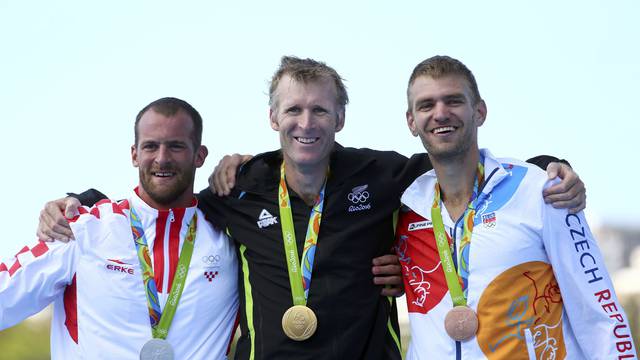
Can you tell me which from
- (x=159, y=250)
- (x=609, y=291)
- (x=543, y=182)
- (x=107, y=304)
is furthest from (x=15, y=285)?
(x=609, y=291)

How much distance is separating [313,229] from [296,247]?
152 millimetres

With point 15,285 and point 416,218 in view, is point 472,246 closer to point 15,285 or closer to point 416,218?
point 416,218

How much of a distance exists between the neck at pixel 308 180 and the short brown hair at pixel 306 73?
46cm

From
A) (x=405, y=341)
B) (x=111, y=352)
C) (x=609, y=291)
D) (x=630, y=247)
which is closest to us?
(x=609, y=291)

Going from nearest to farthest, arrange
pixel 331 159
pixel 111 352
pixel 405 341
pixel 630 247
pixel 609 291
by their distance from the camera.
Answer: pixel 609 291
pixel 111 352
pixel 331 159
pixel 405 341
pixel 630 247

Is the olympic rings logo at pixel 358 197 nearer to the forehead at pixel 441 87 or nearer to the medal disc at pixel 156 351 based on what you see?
the forehead at pixel 441 87

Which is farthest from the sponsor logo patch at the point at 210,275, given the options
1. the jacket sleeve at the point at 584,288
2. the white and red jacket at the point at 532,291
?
the jacket sleeve at the point at 584,288

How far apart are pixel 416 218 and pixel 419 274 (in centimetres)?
35

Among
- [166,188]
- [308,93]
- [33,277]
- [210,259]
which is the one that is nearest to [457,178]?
[308,93]

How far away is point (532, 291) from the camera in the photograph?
4031mm

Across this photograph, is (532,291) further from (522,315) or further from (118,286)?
(118,286)

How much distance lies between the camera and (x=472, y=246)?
4137mm

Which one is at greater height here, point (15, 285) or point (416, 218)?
point (416, 218)

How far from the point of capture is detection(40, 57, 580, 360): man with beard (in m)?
4.27
